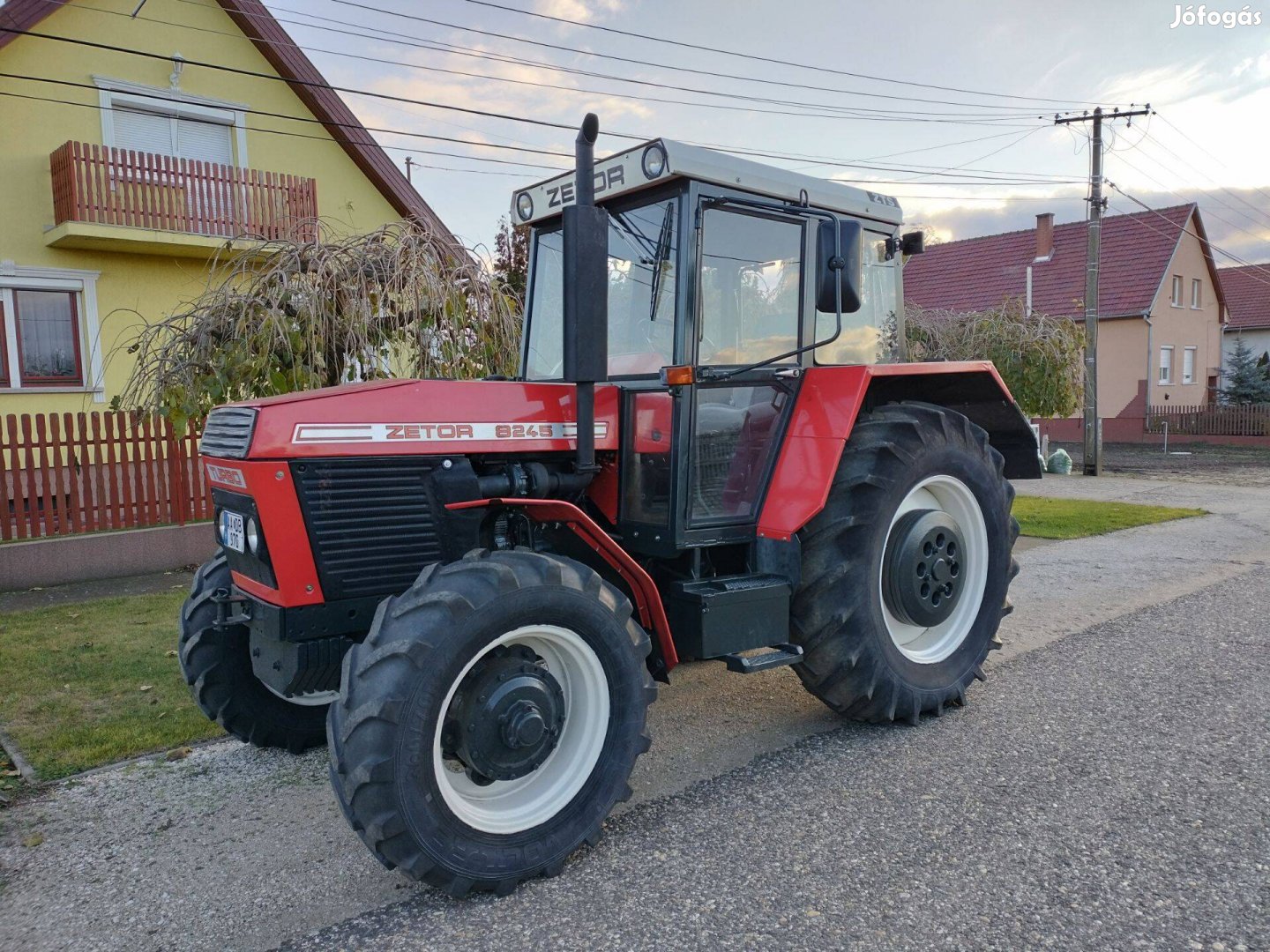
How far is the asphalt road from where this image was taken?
2.53 metres

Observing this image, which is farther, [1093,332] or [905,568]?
[1093,332]

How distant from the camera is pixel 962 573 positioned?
4324 millimetres

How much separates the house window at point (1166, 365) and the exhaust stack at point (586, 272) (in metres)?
30.0

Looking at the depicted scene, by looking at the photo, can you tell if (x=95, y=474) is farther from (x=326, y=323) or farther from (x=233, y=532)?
(x=233, y=532)

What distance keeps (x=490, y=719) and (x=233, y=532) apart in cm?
114

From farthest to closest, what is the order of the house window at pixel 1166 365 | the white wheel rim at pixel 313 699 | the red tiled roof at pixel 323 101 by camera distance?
the house window at pixel 1166 365 < the red tiled roof at pixel 323 101 < the white wheel rim at pixel 313 699

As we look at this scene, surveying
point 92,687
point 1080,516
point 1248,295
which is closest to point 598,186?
point 92,687

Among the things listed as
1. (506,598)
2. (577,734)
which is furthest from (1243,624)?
(506,598)

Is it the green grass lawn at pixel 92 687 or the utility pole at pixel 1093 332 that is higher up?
the utility pole at pixel 1093 332

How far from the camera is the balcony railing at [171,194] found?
35.4 ft

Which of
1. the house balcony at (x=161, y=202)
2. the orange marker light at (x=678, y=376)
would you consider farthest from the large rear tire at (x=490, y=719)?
the house balcony at (x=161, y=202)

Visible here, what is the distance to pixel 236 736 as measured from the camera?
3.82 meters

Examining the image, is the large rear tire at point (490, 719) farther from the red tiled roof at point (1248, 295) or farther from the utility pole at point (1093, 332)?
the red tiled roof at point (1248, 295)

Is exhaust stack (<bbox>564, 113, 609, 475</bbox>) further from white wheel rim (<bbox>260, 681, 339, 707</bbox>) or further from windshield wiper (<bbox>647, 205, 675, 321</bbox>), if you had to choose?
white wheel rim (<bbox>260, 681, 339, 707</bbox>)
